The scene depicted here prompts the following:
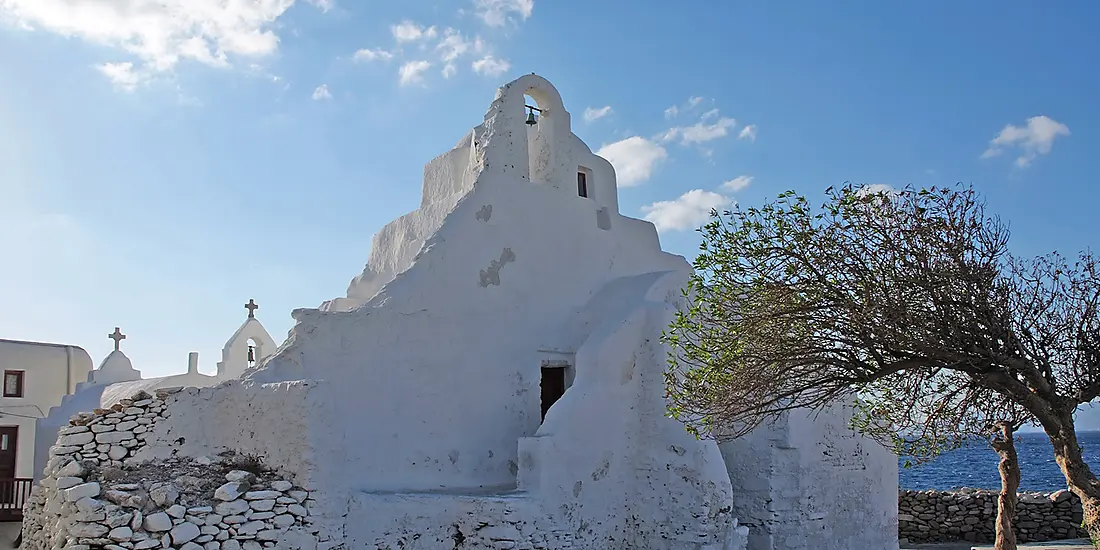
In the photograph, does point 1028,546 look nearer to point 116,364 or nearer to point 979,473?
point 116,364

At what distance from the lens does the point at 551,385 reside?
45.8ft

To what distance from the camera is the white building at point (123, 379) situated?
15250mm

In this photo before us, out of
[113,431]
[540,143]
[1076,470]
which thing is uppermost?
[540,143]

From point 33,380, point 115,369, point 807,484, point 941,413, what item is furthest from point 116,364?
point 941,413

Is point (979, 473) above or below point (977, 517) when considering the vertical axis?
below

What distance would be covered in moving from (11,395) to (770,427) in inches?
572

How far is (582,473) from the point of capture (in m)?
11.9

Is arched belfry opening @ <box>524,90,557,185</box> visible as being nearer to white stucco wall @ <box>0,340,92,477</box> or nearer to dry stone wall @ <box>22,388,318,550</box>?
dry stone wall @ <box>22,388,318,550</box>

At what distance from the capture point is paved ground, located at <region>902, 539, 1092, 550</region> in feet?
54.7

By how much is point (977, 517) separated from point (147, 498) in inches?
654

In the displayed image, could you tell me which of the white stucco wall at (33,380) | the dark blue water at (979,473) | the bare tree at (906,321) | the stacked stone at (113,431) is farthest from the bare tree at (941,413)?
the dark blue water at (979,473)

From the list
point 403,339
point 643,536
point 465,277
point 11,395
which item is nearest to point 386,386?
point 403,339

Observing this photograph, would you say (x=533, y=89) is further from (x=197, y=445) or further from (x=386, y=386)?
(x=197, y=445)

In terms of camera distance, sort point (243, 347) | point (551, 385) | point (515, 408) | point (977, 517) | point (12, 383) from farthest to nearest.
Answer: point (977, 517)
point (12, 383)
point (243, 347)
point (551, 385)
point (515, 408)
